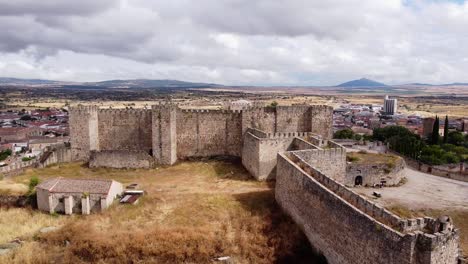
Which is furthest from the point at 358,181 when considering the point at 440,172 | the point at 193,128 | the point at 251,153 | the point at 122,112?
the point at 122,112

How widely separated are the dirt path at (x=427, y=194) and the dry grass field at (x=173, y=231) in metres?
7.21

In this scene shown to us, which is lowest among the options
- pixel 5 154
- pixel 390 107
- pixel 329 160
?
pixel 5 154

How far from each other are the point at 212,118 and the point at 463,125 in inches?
2457

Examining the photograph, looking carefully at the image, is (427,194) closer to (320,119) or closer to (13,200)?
(320,119)

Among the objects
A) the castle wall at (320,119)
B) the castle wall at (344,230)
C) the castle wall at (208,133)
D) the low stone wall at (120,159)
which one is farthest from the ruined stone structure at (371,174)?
the low stone wall at (120,159)

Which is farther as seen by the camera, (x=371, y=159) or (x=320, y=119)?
(x=320, y=119)

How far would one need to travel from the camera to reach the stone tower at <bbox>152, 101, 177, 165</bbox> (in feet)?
88.3

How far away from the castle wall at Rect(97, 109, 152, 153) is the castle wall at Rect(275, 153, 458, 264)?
13499 mm

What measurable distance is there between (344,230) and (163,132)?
1696cm

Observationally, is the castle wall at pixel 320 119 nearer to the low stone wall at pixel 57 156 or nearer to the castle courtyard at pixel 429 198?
the castle courtyard at pixel 429 198

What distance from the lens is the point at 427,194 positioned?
2366 centimetres

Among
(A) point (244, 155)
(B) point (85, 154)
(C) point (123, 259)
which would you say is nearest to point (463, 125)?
(A) point (244, 155)

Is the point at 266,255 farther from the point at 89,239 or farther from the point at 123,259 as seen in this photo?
the point at 89,239

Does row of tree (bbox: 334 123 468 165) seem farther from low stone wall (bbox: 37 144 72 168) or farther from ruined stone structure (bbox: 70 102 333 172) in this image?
low stone wall (bbox: 37 144 72 168)
